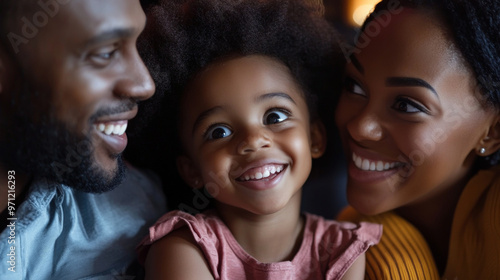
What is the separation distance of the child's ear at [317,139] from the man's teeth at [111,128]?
47cm

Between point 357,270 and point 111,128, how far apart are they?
0.59m

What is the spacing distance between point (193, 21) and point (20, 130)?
414 millimetres

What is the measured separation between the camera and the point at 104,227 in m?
1.20

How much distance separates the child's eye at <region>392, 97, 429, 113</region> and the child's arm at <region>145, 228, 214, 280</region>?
20.4 inches

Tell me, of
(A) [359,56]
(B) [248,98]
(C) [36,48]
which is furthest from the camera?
(A) [359,56]

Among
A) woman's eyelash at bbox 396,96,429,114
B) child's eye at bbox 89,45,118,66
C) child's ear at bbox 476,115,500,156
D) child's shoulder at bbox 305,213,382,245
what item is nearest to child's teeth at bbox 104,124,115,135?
child's eye at bbox 89,45,118,66

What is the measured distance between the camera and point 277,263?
3.85ft

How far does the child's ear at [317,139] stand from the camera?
4.39 feet

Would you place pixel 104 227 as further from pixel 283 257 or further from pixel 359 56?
pixel 359 56

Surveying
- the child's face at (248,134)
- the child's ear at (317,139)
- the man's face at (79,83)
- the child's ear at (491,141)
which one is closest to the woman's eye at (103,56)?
the man's face at (79,83)

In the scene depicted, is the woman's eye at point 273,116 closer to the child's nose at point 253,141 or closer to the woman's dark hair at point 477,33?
the child's nose at point 253,141

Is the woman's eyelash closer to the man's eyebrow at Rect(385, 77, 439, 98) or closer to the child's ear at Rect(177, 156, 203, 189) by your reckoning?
the man's eyebrow at Rect(385, 77, 439, 98)

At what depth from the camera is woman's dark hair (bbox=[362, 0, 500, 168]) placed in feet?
3.71

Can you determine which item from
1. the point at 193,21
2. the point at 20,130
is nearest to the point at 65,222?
the point at 20,130
